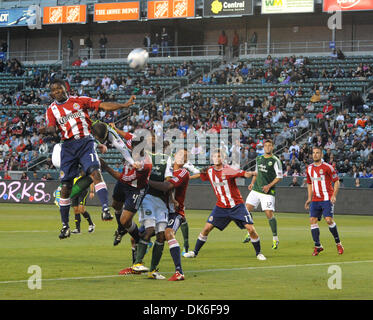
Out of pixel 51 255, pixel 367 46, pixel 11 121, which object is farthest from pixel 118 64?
pixel 51 255

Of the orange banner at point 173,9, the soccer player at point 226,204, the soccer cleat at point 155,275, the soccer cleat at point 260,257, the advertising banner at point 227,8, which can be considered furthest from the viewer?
the orange banner at point 173,9

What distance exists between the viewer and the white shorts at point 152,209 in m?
12.4

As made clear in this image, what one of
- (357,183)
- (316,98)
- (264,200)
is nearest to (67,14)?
(316,98)

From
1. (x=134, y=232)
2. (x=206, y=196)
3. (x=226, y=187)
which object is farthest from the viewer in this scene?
(x=206, y=196)

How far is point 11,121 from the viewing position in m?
49.8

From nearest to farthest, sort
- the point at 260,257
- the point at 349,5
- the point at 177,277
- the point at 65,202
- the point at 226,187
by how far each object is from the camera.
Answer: the point at 177,277, the point at 65,202, the point at 260,257, the point at 226,187, the point at 349,5

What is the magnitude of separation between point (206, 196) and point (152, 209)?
2425 centimetres

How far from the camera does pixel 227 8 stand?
51938mm

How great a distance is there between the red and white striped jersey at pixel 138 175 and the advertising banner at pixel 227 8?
130 ft

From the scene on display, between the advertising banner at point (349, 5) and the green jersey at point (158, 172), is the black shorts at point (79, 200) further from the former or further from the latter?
the advertising banner at point (349, 5)

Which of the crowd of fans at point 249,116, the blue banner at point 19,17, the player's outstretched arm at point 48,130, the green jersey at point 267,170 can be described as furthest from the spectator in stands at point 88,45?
the player's outstretched arm at point 48,130

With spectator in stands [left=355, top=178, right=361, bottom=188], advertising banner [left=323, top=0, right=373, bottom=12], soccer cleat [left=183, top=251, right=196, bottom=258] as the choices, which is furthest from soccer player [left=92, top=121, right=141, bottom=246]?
advertising banner [left=323, top=0, right=373, bottom=12]

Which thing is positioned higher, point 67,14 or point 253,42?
point 67,14

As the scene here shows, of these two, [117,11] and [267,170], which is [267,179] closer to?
[267,170]
